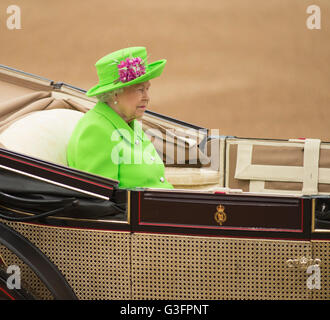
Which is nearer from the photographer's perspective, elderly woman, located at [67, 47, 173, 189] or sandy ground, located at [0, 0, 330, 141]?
elderly woman, located at [67, 47, 173, 189]

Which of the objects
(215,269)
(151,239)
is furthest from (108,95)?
(215,269)

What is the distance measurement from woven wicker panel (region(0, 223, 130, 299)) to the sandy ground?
85.8 inches

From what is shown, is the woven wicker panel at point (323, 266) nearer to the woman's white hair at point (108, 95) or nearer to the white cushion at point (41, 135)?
the woman's white hair at point (108, 95)

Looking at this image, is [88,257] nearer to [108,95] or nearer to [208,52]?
[108,95]

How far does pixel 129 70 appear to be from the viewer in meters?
1.89

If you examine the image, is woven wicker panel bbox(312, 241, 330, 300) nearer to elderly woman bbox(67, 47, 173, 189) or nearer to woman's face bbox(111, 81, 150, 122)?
elderly woman bbox(67, 47, 173, 189)

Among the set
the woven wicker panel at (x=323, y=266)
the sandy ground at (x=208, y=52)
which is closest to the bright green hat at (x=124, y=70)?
the woven wicker panel at (x=323, y=266)

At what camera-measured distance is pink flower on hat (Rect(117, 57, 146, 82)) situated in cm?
189

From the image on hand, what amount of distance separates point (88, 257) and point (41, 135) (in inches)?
20.3

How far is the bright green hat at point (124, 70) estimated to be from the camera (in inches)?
74.5

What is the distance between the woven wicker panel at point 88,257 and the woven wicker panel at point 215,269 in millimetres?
41

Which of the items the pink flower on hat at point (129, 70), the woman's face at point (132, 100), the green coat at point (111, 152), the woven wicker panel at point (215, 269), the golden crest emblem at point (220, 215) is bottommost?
the woven wicker panel at point (215, 269)

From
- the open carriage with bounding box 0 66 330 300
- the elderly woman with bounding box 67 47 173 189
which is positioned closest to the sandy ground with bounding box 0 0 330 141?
the elderly woman with bounding box 67 47 173 189

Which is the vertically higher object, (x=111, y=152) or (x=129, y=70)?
(x=129, y=70)
